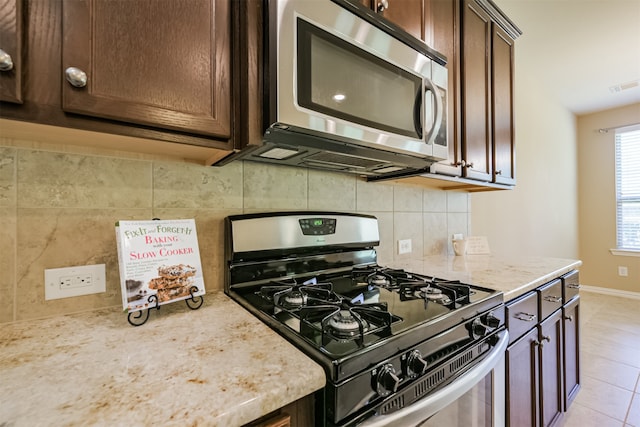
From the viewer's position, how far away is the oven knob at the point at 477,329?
89 centimetres

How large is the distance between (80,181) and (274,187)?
25.1 inches

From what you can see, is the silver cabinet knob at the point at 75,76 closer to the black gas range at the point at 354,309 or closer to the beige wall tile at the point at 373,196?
the black gas range at the point at 354,309

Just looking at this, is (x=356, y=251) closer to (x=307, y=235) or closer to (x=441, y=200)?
(x=307, y=235)

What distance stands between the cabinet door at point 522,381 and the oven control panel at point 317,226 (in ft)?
2.78

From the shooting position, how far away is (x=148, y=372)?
535 mm

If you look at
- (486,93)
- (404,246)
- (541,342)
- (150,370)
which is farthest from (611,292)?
(150,370)

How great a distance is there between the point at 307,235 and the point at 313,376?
713 mm

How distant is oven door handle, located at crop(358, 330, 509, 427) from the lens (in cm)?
62

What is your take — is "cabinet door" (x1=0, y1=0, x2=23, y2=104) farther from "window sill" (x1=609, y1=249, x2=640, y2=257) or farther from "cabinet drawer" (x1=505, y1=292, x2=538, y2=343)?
"window sill" (x1=609, y1=249, x2=640, y2=257)

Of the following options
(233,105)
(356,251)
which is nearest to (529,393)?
(356,251)

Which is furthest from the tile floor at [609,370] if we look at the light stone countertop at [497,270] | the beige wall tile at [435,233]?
the beige wall tile at [435,233]

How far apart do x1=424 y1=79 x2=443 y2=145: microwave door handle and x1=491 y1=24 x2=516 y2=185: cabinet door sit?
2.95ft

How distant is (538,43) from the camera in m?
2.47

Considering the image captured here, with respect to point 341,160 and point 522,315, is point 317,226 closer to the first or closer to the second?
point 341,160
